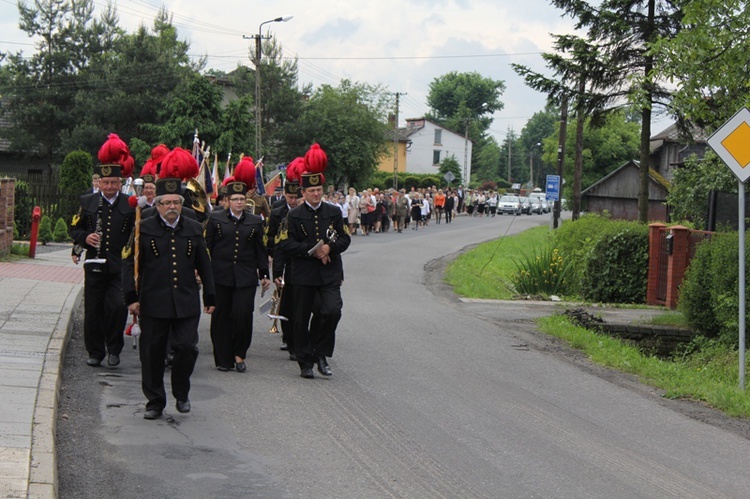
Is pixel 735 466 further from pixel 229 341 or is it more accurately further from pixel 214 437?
pixel 229 341

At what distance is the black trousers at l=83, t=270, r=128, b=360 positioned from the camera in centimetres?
991

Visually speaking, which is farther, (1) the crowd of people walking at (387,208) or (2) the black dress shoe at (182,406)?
(1) the crowd of people walking at (387,208)

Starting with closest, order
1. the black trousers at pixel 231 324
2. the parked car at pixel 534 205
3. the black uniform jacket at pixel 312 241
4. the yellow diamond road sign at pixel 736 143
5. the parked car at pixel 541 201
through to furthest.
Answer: the black uniform jacket at pixel 312 241, the black trousers at pixel 231 324, the yellow diamond road sign at pixel 736 143, the parked car at pixel 534 205, the parked car at pixel 541 201

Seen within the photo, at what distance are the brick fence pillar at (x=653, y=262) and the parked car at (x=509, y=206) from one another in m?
53.7

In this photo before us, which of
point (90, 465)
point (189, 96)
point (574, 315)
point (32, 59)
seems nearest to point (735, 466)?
point (90, 465)

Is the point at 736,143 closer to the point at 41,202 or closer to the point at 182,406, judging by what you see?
the point at 182,406

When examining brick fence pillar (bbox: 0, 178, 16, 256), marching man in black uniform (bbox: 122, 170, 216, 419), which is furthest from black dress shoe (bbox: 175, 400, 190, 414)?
brick fence pillar (bbox: 0, 178, 16, 256)

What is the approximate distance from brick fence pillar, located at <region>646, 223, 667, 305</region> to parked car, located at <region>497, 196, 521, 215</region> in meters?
53.7

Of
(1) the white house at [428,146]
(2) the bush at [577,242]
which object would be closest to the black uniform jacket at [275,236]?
(2) the bush at [577,242]

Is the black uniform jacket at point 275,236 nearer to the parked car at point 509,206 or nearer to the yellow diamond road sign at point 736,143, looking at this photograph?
the yellow diamond road sign at point 736,143

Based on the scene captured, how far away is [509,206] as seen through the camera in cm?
7331

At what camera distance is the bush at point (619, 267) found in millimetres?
19359

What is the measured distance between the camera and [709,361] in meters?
13.8

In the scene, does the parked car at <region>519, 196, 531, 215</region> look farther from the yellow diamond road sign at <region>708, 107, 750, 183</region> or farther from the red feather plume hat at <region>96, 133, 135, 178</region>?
the red feather plume hat at <region>96, 133, 135, 178</region>
